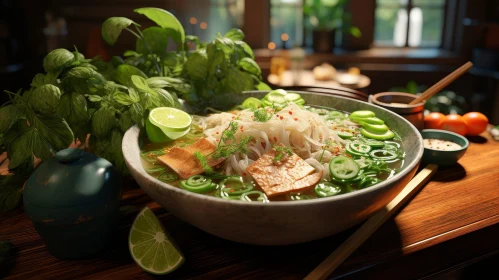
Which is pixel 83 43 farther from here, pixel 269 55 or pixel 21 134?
pixel 21 134

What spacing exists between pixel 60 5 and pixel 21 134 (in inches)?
278

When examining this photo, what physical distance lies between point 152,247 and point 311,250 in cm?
49

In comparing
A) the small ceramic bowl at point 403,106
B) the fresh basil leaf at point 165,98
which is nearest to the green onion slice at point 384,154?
the small ceramic bowl at point 403,106

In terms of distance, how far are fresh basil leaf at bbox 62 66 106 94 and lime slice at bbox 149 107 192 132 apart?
0.25m

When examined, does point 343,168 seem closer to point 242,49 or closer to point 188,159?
point 188,159

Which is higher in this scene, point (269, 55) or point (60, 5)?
point (60, 5)

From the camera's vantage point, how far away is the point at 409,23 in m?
7.45

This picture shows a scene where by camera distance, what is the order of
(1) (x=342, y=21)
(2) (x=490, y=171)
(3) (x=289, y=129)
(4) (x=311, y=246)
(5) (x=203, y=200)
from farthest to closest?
(1) (x=342, y=21), (2) (x=490, y=171), (3) (x=289, y=129), (4) (x=311, y=246), (5) (x=203, y=200)

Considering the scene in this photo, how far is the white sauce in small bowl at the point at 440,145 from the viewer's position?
193 cm

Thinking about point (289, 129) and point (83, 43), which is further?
point (83, 43)

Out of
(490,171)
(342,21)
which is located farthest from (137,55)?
(342,21)

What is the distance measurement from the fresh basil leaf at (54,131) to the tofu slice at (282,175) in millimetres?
644

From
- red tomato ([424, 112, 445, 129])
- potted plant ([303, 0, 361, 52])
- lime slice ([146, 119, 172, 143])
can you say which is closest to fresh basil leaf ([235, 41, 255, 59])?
lime slice ([146, 119, 172, 143])

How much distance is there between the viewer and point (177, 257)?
1217 mm
